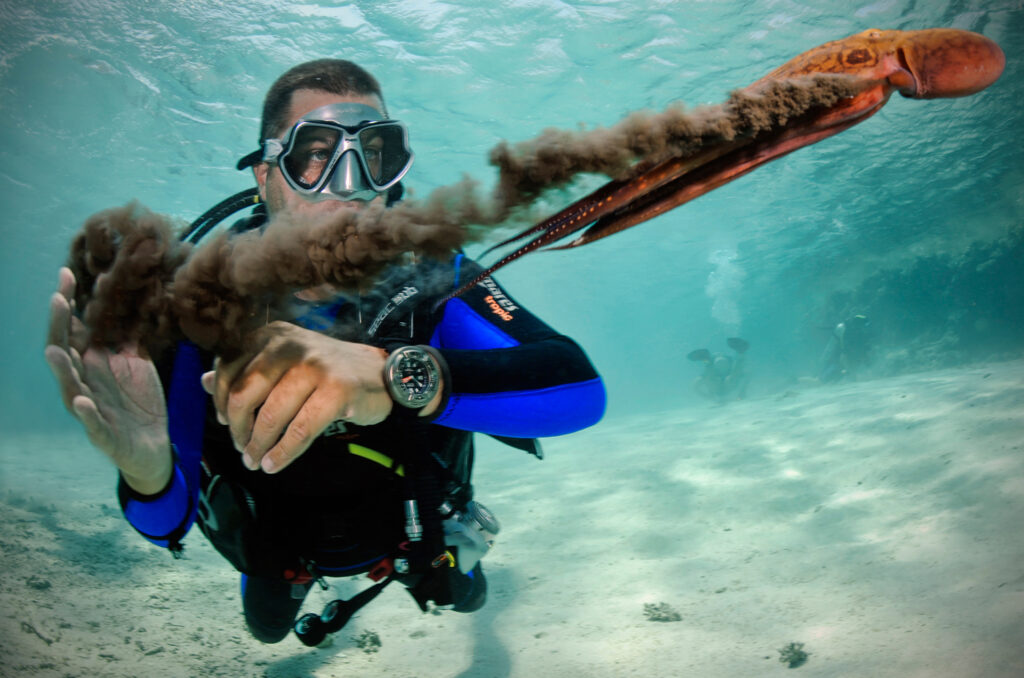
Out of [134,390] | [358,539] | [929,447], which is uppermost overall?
[134,390]

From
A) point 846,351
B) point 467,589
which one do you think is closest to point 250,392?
point 467,589

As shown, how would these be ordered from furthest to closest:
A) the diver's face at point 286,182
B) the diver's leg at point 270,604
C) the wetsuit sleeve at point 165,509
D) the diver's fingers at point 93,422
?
the diver's leg at point 270,604 < the diver's face at point 286,182 < the wetsuit sleeve at point 165,509 < the diver's fingers at point 93,422

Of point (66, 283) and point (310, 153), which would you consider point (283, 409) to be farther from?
point (310, 153)

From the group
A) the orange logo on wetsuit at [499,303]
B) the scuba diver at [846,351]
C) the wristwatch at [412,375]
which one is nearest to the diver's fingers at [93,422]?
the wristwatch at [412,375]

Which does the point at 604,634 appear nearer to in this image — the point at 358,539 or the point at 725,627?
the point at 725,627

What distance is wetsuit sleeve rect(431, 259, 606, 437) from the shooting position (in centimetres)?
195

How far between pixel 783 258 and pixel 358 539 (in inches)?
1912

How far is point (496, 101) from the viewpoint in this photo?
18.4 metres

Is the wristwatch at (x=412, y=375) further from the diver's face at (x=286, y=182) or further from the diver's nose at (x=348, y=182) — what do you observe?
the diver's nose at (x=348, y=182)

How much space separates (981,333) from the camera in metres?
26.0

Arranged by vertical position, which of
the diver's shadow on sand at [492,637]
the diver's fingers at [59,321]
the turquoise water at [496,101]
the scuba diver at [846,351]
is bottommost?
the scuba diver at [846,351]

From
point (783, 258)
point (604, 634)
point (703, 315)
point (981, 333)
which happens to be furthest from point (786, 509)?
point (703, 315)

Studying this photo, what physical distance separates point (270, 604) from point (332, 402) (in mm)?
3606

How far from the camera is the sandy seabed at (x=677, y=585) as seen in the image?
4.12 metres
